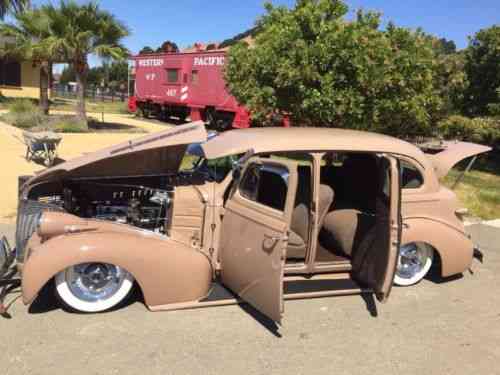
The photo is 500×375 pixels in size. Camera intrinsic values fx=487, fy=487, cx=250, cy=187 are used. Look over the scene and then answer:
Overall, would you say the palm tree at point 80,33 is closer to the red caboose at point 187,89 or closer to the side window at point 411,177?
the red caboose at point 187,89

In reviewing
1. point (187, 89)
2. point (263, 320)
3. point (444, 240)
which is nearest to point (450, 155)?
point (444, 240)

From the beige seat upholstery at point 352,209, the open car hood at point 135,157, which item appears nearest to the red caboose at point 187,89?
the beige seat upholstery at point 352,209

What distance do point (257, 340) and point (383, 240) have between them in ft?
4.75

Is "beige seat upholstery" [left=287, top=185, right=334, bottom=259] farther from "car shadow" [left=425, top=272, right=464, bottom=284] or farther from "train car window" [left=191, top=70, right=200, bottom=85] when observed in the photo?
"train car window" [left=191, top=70, right=200, bottom=85]

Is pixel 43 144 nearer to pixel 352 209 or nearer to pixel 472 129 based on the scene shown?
pixel 352 209

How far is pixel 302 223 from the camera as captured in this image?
4719mm

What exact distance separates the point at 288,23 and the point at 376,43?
1.64m

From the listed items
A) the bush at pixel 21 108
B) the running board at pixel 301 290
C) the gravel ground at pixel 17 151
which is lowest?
the gravel ground at pixel 17 151

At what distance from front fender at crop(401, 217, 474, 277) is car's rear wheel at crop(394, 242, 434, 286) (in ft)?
0.53

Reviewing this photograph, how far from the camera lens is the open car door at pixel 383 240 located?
4.25 m

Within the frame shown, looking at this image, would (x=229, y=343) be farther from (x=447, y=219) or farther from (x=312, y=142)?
(x=447, y=219)

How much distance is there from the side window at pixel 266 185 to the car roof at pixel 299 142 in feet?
0.61

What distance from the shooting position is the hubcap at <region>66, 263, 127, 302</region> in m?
4.09

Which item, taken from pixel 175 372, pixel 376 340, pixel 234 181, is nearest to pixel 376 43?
pixel 234 181
